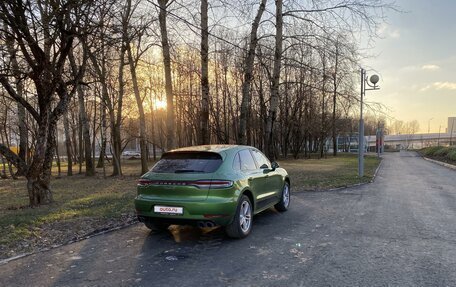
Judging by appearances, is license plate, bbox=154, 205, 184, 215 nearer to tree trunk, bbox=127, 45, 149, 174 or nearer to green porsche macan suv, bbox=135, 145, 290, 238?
green porsche macan suv, bbox=135, 145, 290, 238

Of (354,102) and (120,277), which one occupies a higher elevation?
(354,102)

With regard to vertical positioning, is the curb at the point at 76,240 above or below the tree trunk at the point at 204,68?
below

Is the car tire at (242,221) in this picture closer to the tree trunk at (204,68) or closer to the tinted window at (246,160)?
the tinted window at (246,160)

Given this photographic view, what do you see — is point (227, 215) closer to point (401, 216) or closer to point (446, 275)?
point (446, 275)

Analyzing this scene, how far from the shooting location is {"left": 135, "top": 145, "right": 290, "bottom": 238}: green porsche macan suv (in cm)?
584

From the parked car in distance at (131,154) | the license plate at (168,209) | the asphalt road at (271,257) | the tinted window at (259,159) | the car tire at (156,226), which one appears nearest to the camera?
the asphalt road at (271,257)

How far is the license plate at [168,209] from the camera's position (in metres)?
5.90

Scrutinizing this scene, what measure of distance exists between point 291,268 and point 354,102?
11661mm

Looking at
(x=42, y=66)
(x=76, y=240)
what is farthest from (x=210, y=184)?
(x=42, y=66)

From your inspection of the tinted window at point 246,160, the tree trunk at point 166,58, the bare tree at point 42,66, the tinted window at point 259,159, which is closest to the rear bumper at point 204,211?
Answer: the tinted window at point 246,160

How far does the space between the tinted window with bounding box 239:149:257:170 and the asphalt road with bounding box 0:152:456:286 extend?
1206 millimetres

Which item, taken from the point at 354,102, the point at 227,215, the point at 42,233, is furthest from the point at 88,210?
the point at 354,102

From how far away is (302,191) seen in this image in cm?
1281

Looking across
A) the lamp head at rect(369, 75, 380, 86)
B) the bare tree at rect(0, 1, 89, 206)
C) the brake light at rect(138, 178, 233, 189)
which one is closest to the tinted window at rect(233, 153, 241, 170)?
the brake light at rect(138, 178, 233, 189)
